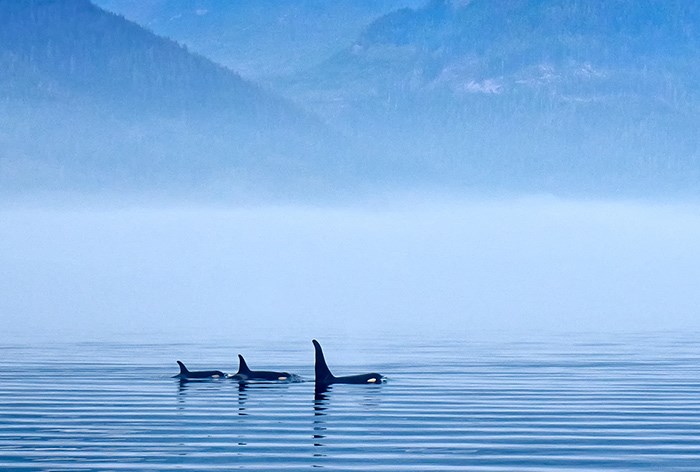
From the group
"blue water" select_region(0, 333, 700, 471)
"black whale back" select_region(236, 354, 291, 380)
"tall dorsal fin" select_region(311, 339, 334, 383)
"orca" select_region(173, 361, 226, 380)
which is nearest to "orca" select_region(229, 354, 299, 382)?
"black whale back" select_region(236, 354, 291, 380)

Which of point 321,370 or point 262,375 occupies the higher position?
point 262,375

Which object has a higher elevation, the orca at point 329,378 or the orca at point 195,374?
the orca at point 195,374

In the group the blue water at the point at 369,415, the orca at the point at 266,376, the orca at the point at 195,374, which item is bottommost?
the blue water at the point at 369,415

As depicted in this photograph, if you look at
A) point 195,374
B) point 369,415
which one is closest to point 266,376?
point 195,374

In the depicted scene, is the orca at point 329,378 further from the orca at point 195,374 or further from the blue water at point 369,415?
the orca at point 195,374

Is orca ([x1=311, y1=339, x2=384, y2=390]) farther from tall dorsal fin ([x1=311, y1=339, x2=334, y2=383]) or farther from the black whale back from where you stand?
the black whale back

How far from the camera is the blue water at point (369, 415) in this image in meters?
28.2

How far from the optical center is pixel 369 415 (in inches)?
1415

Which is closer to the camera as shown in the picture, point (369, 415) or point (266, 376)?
point (369, 415)

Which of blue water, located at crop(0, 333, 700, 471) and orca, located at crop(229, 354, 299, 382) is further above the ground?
orca, located at crop(229, 354, 299, 382)

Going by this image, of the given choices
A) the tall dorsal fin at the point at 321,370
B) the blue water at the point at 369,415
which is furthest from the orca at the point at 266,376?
the tall dorsal fin at the point at 321,370

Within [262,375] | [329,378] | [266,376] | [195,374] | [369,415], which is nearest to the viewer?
[369,415]

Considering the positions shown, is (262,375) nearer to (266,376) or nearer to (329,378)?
(266,376)

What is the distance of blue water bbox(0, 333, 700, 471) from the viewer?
28219 millimetres
